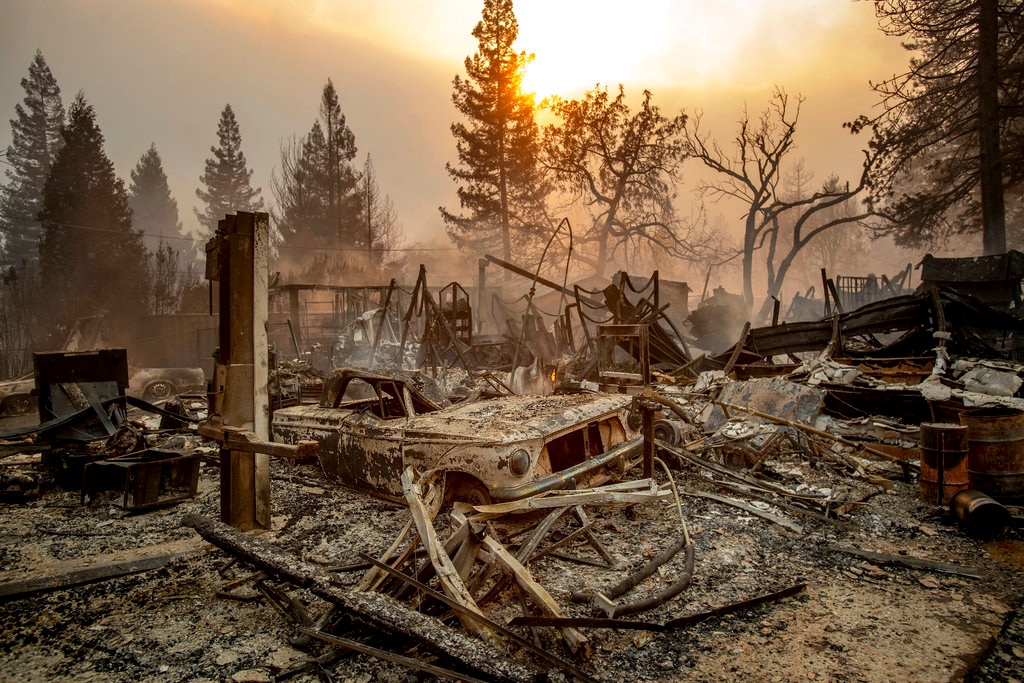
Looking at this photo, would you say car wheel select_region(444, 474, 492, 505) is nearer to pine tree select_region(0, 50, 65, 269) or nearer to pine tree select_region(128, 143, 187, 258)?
pine tree select_region(0, 50, 65, 269)

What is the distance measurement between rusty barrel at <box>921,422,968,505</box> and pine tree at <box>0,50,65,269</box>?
50.5 meters

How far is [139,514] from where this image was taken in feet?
17.7

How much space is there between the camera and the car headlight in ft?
13.6

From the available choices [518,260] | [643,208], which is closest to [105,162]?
[518,260]

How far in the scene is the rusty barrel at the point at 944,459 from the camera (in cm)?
498

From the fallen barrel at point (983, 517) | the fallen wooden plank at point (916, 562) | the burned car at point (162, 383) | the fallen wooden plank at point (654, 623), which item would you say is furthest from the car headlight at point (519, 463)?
the burned car at point (162, 383)

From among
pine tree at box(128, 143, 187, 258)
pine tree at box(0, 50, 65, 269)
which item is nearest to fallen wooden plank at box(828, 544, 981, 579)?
pine tree at box(0, 50, 65, 269)

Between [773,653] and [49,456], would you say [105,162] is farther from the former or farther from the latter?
[773,653]

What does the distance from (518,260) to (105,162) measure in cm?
2305

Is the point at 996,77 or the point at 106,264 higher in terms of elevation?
the point at 996,77

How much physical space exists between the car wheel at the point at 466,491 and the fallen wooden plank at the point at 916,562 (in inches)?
118

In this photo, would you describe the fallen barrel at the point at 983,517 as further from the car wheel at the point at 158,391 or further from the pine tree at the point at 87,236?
the pine tree at the point at 87,236

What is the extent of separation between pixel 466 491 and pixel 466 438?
1.60ft

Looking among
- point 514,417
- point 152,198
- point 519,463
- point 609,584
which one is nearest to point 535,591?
point 609,584
